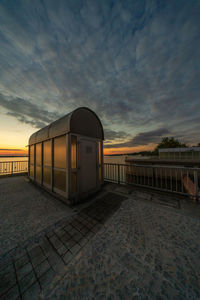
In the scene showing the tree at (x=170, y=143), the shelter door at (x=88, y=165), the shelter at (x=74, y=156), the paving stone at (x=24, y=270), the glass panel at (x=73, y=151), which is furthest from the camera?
the tree at (x=170, y=143)

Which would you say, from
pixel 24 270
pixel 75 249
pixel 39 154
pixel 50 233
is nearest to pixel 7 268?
pixel 24 270

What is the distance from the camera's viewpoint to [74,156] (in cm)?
379

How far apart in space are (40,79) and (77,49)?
347cm

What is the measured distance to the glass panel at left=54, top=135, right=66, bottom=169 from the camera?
151 inches

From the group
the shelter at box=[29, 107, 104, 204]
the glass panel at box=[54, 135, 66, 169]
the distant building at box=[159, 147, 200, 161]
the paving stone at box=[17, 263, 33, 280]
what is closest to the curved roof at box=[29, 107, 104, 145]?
the shelter at box=[29, 107, 104, 204]

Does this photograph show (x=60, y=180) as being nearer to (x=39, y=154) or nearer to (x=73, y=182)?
(x=73, y=182)

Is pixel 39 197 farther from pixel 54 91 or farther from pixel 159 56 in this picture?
pixel 159 56

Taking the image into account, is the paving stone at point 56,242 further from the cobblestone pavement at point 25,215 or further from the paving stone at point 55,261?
the cobblestone pavement at point 25,215

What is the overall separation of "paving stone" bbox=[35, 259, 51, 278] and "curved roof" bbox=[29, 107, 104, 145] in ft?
10.8

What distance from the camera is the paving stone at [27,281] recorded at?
129 cm

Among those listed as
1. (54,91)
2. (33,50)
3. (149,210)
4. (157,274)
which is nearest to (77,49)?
(33,50)

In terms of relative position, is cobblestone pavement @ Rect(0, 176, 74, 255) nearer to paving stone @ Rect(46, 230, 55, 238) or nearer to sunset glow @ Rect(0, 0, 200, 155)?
paving stone @ Rect(46, 230, 55, 238)

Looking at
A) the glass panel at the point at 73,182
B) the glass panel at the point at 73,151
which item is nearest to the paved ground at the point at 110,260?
the glass panel at the point at 73,182

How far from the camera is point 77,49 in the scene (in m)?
6.41
